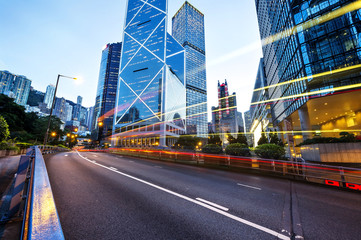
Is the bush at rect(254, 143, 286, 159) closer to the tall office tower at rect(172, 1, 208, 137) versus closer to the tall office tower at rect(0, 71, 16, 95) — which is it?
the tall office tower at rect(172, 1, 208, 137)

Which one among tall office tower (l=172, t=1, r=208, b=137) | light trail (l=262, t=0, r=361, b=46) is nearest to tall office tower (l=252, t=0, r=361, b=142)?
light trail (l=262, t=0, r=361, b=46)

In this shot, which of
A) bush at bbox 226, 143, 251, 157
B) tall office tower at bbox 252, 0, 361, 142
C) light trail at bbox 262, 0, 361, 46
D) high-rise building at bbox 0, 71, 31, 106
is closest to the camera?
bush at bbox 226, 143, 251, 157

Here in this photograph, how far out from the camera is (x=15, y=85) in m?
149

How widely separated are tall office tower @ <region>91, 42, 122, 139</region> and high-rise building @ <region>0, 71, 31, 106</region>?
7203 cm

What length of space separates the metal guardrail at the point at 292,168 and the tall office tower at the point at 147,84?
2182 inches

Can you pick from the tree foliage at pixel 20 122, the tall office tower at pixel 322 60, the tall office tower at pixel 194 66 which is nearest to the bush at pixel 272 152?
the tall office tower at pixel 322 60

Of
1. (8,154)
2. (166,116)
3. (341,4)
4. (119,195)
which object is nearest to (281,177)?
(119,195)

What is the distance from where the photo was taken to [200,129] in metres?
147

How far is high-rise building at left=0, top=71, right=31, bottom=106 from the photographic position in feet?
465

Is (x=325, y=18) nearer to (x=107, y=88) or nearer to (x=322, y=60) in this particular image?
(x=322, y=60)

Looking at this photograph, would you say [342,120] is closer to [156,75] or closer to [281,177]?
[281,177]

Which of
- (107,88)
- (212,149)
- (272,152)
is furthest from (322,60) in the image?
(107,88)

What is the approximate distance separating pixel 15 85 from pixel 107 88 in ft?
297

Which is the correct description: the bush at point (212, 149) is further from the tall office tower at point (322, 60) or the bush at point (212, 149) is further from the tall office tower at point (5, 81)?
the tall office tower at point (5, 81)
